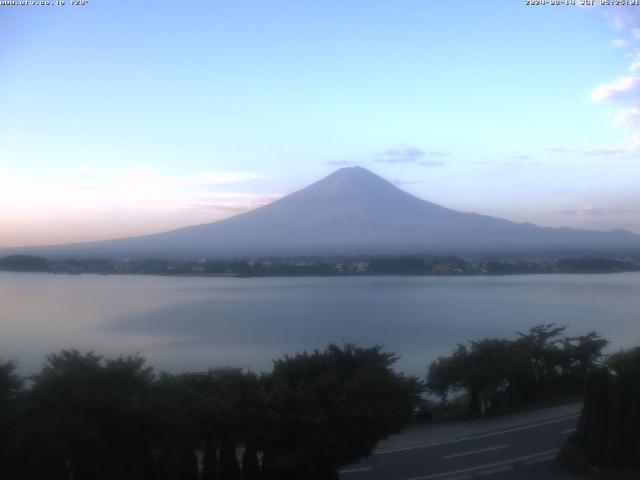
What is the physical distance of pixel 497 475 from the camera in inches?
266

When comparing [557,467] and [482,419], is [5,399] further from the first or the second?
[482,419]

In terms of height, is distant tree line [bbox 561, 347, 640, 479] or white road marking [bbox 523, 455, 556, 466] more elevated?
distant tree line [bbox 561, 347, 640, 479]

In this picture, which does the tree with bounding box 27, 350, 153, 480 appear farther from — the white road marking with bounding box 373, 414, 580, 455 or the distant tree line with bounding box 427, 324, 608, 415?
the distant tree line with bounding box 427, 324, 608, 415

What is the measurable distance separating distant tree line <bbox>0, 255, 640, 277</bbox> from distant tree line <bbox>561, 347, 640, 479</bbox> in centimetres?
1917

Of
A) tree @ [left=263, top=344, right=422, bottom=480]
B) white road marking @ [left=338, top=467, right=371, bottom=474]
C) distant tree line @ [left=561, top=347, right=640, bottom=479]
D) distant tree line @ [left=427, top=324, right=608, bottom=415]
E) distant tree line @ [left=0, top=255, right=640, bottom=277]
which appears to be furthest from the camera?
distant tree line @ [left=0, top=255, right=640, bottom=277]

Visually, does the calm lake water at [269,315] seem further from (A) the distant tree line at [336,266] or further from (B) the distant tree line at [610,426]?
(B) the distant tree line at [610,426]

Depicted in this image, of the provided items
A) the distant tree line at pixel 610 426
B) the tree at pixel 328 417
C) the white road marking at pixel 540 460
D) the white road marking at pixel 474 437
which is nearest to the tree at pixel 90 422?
the tree at pixel 328 417

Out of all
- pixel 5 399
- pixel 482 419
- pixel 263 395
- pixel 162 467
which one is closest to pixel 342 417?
pixel 263 395

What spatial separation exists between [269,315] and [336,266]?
45.9 feet

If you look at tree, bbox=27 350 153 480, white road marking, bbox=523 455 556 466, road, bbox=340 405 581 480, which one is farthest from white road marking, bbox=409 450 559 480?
tree, bbox=27 350 153 480

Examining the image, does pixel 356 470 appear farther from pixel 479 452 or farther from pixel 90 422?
pixel 90 422

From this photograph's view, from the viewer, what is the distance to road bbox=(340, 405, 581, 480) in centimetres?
691

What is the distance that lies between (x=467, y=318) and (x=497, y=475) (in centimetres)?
1158

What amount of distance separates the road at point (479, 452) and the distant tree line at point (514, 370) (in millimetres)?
800
